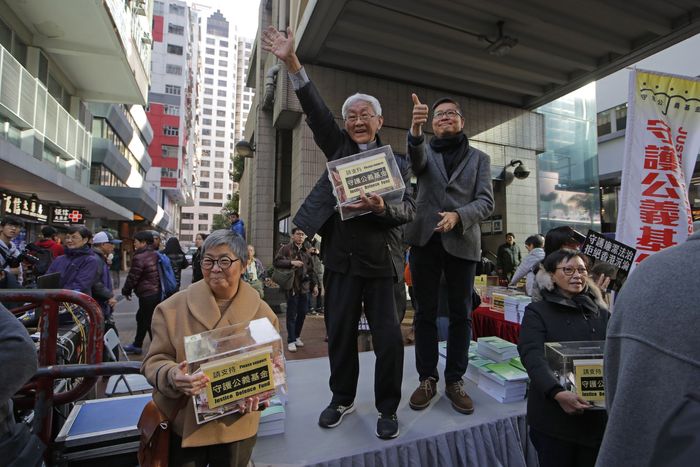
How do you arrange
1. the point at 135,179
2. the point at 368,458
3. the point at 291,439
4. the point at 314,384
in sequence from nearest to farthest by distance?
the point at 368,458 < the point at 291,439 < the point at 314,384 < the point at 135,179

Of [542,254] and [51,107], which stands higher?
[51,107]

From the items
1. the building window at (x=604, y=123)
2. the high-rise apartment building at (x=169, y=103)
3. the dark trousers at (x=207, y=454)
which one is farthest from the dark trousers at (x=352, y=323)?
the high-rise apartment building at (x=169, y=103)

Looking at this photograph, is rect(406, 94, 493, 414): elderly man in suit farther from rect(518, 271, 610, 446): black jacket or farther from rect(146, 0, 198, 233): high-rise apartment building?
rect(146, 0, 198, 233): high-rise apartment building

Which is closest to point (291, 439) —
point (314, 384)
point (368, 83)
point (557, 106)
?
point (314, 384)

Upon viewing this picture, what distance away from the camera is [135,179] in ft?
95.1

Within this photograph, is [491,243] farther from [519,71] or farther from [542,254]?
[542,254]

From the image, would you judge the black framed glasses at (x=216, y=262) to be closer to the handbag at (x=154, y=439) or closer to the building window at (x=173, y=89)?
the handbag at (x=154, y=439)

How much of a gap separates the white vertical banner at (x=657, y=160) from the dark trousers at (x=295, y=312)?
4289mm

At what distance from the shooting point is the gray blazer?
2.31 m

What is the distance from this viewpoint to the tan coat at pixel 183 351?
1.49 m

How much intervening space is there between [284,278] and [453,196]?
362 centimetres

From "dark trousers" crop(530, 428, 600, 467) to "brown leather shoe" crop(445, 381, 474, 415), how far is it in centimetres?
52

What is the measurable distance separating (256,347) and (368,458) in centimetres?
94

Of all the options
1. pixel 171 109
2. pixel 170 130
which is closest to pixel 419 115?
pixel 170 130
